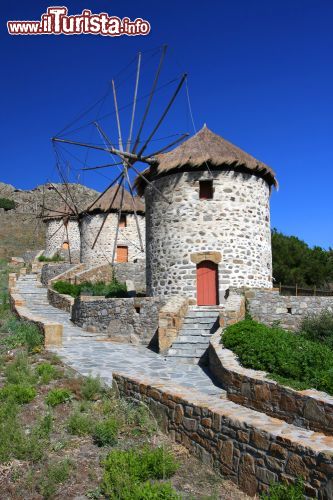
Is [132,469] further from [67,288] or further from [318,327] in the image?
[67,288]

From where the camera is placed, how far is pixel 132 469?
4973mm

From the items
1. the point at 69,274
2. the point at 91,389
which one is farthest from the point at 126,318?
the point at 69,274

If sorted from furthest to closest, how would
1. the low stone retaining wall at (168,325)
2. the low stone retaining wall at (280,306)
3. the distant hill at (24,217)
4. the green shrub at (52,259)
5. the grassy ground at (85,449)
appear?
the distant hill at (24,217) < the green shrub at (52,259) < the low stone retaining wall at (280,306) < the low stone retaining wall at (168,325) < the grassy ground at (85,449)

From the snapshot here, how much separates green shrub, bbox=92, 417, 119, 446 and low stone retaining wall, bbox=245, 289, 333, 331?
28.0ft

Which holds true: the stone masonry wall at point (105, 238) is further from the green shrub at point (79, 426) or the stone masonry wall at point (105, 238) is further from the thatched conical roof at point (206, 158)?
the green shrub at point (79, 426)

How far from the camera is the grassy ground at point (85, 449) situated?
4.82 meters

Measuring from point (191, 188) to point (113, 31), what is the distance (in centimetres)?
537

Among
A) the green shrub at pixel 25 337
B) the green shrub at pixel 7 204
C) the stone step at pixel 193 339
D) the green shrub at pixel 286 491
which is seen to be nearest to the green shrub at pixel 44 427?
the green shrub at pixel 286 491

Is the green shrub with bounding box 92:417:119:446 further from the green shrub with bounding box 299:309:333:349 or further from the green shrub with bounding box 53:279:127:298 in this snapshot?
the green shrub with bounding box 53:279:127:298

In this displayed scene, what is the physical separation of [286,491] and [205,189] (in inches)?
471

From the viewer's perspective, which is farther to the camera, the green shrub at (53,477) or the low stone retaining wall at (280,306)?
the low stone retaining wall at (280,306)

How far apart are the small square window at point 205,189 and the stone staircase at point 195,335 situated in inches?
149

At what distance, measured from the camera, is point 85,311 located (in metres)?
15.3

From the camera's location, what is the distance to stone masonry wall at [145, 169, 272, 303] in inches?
585
